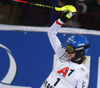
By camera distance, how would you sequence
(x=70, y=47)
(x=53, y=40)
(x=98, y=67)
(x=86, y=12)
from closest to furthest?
(x=70, y=47) < (x=53, y=40) < (x=98, y=67) < (x=86, y=12)

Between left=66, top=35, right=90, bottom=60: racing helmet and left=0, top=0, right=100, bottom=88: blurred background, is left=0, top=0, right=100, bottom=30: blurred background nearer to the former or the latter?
left=0, top=0, right=100, bottom=88: blurred background

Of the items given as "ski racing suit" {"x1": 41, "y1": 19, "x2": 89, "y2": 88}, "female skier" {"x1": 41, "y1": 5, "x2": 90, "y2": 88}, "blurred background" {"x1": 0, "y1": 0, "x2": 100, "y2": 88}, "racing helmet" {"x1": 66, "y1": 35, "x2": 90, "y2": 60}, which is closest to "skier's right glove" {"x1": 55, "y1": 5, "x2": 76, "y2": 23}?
"female skier" {"x1": 41, "y1": 5, "x2": 90, "y2": 88}

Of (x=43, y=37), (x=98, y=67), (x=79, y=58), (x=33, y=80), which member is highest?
(x=79, y=58)

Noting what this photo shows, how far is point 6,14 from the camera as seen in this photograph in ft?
22.8

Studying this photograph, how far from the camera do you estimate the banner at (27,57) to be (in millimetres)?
5883

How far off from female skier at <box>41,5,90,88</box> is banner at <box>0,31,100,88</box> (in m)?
1.29

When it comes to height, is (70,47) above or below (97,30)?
above

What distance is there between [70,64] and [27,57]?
1.61 m

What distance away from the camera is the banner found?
5.88 metres

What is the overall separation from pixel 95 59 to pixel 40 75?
114 cm

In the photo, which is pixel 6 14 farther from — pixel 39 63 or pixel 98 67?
pixel 98 67

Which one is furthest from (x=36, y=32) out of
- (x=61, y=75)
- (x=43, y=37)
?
(x=61, y=75)

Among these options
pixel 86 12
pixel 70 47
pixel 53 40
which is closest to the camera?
pixel 70 47

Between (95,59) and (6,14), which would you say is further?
(6,14)
